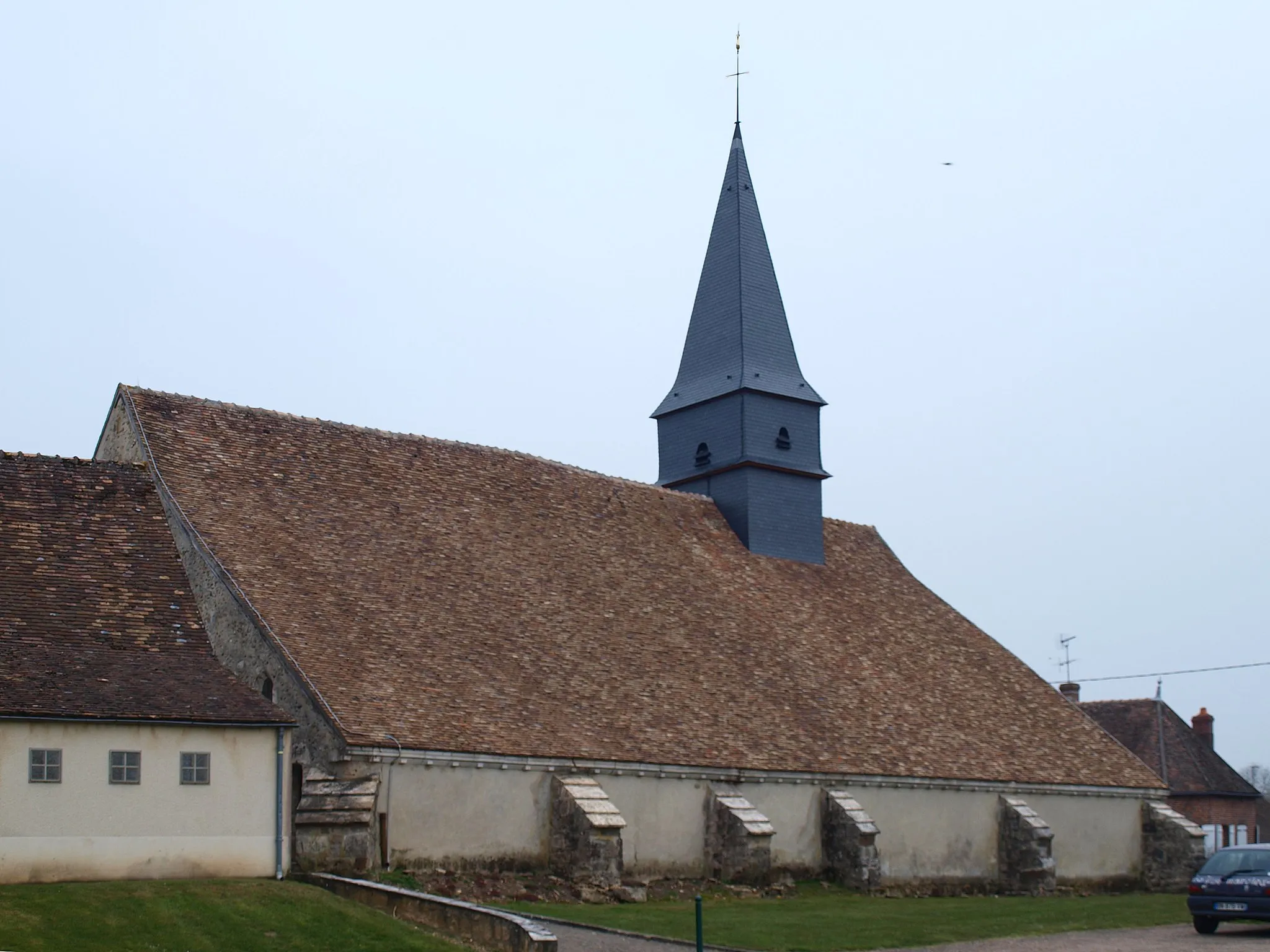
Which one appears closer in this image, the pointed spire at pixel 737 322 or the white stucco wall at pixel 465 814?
the white stucco wall at pixel 465 814

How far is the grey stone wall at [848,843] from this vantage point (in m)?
26.8

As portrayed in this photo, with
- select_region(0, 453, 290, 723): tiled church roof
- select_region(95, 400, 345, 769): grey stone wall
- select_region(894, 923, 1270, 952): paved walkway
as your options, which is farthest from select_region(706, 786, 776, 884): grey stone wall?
select_region(0, 453, 290, 723): tiled church roof

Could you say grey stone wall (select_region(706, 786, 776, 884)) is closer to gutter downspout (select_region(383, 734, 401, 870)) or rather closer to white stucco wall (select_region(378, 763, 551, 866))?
white stucco wall (select_region(378, 763, 551, 866))

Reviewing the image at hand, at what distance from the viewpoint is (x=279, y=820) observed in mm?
20625

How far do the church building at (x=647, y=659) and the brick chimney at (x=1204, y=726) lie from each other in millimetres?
17415

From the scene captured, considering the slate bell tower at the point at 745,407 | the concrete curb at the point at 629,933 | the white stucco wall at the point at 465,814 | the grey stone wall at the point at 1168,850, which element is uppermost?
the slate bell tower at the point at 745,407

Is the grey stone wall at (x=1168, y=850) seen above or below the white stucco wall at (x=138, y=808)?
below

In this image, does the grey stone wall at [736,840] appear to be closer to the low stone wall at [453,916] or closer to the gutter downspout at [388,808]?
the gutter downspout at [388,808]

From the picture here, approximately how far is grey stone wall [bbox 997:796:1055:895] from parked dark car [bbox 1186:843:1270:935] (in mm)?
8211

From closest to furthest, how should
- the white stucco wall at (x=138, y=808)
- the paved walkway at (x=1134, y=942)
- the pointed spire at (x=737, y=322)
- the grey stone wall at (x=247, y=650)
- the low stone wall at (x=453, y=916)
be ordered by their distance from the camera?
the low stone wall at (x=453, y=916), the white stucco wall at (x=138, y=808), the paved walkway at (x=1134, y=942), the grey stone wall at (x=247, y=650), the pointed spire at (x=737, y=322)

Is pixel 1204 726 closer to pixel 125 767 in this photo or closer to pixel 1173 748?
pixel 1173 748

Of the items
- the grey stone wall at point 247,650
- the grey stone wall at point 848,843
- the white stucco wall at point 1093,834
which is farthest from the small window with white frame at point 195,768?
the white stucco wall at point 1093,834

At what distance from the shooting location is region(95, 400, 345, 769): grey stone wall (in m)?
21.7

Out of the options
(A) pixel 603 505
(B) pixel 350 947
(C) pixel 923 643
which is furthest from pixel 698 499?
(B) pixel 350 947
